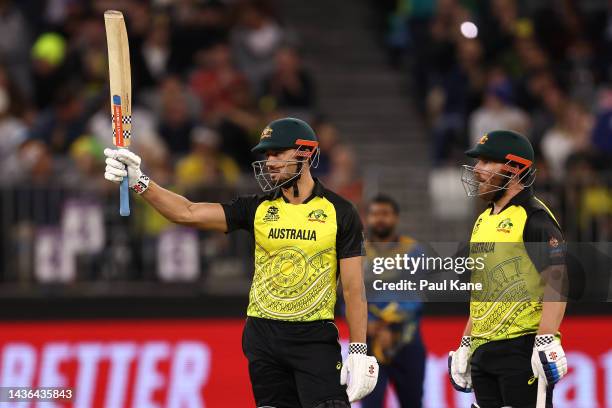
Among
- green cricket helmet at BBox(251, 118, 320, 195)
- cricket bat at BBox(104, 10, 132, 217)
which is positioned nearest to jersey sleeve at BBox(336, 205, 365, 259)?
green cricket helmet at BBox(251, 118, 320, 195)

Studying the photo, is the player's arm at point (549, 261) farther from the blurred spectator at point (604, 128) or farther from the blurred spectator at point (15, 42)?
the blurred spectator at point (15, 42)

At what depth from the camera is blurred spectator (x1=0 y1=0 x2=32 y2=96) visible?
17266mm

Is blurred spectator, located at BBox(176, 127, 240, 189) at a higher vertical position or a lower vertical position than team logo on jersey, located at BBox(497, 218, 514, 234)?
higher

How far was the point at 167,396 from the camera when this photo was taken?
42.9 ft

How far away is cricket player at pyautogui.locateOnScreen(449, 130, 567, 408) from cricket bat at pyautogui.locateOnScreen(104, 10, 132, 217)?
7.45 ft

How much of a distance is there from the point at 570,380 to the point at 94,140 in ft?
19.3

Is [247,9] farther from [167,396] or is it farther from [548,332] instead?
[548,332]

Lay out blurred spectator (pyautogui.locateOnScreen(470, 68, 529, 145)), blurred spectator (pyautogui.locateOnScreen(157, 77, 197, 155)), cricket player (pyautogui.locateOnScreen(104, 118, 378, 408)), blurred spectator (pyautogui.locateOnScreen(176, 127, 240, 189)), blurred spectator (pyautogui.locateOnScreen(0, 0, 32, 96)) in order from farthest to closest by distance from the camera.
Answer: blurred spectator (pyautogui.locateOnScreen(0, 0, 32, 96))
blurred spectator (pyautogui.locateOnScreen(470, 68, 529, 145))
blurred spectator (pyautogui.locateOnScreen(157, 77, 197, 155))
blurred spectator (pyautogui.locateOnScreen(176, 127, 240, 189))
cricket player (pyautogui.locateOnScreen(104, 118, 378, 408))

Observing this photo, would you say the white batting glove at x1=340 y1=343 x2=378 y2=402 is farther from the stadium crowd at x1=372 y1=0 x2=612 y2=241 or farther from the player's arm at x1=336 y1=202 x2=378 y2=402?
the stadium crowd at x1=372 y1=0 x2=612 y2=241

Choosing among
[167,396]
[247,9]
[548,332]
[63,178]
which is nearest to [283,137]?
[548,332]

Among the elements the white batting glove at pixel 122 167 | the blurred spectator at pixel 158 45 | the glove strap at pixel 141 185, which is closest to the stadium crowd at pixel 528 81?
the blurred spectator at pixel 158 45

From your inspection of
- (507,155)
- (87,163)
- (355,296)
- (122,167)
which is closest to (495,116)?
(87,163)

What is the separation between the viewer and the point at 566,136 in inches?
631

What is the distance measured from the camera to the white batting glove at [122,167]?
848 centimetres
